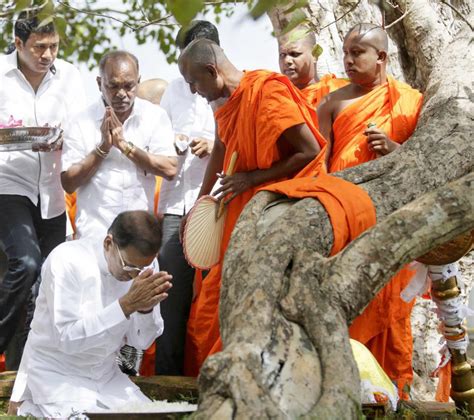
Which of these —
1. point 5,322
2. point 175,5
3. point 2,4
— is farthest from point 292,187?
point 5,322

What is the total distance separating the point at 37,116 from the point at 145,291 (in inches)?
79.9

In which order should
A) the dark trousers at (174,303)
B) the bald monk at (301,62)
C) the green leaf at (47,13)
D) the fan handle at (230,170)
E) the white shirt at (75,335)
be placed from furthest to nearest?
the bald monk at (301,62), the dark trousers at (174,303), the fan handle at (230,170), the white shirt at (75,335), the green leaf at (47,13)

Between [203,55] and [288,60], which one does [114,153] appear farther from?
[288,60]

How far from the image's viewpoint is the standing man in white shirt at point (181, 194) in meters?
6.54

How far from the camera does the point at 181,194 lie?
6754mm

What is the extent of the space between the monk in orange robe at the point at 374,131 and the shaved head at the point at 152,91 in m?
2.17

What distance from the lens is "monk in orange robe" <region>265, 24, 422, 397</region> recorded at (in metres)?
5.95

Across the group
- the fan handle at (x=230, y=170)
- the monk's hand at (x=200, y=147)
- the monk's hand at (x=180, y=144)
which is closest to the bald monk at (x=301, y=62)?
the monk's hand at (x=200, y=147)

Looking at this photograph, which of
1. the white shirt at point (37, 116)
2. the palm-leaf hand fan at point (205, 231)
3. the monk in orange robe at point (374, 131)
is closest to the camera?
the palm-leaf hand fan at point (205, 231)

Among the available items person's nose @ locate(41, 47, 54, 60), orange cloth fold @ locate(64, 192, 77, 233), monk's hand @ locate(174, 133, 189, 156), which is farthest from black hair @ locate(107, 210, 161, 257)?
person's nose @ locate(41, 47, 54, 60)

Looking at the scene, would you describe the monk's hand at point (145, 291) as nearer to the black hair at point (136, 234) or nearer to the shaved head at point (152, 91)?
the black hair at point (136, 234)

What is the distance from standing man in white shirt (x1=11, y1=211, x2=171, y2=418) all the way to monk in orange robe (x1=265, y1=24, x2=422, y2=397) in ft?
3.66

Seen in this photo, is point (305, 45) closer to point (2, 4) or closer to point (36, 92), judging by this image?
point (36, 92)

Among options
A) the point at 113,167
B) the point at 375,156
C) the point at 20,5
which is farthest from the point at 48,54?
the point at 20,5
